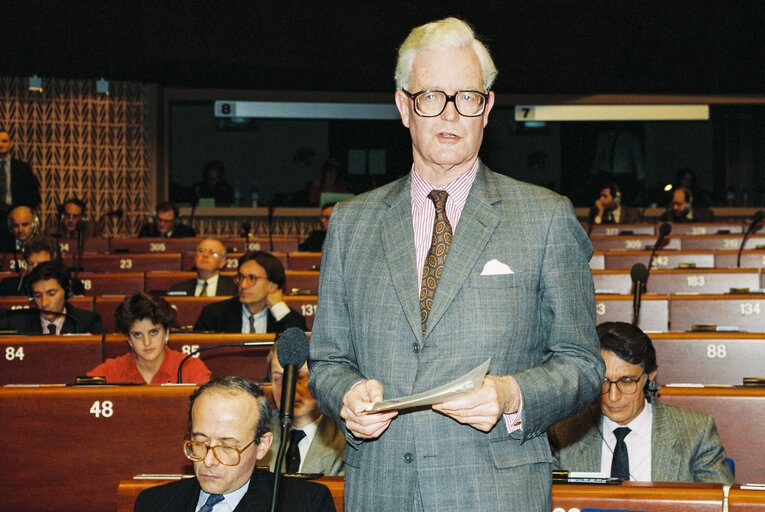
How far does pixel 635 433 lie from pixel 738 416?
45 centimetres

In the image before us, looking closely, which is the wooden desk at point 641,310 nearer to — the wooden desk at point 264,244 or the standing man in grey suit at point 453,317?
the standing man in grey suit at point 453,317

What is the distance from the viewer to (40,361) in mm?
4488

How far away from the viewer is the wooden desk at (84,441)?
125 inches

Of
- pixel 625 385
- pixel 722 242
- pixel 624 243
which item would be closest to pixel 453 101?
pixel 625 385

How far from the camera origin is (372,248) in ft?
5.59

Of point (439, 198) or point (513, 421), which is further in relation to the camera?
point (439, 198)

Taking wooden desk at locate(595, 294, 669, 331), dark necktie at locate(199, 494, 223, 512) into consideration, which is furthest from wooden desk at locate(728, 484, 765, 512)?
wooden desk at locate(595, 294, 669, 331)

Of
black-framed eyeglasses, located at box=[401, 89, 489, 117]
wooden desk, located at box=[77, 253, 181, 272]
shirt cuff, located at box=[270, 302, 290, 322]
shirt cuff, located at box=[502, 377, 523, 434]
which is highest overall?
black-framed eyeglasses, located at box=[401, 89, 489, 117]

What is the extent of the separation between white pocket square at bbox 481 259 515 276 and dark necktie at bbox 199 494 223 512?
1.20 metres

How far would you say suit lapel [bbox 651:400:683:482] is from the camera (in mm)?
3031

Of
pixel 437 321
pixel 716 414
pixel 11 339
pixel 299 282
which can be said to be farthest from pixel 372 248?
pixel 299 282

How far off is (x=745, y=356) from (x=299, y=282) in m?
3.60

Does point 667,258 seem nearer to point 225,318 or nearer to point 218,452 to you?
point 225,318

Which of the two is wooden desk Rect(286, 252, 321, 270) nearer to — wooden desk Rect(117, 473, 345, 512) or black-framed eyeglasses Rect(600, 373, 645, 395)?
black-framed eyeglasses Rect(600, 373, 645, 395)
